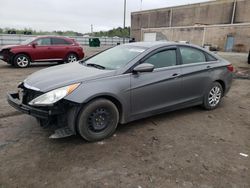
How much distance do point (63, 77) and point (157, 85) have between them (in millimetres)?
1569

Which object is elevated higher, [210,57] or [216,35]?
[216,35]

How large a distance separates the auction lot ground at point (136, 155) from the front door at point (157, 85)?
15.8 inches

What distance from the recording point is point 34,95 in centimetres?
328

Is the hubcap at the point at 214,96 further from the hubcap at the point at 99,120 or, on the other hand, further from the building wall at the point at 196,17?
the building wall at the point at 196,17

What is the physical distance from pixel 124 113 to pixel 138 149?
65cm

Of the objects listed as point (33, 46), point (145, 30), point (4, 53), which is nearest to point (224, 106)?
point (33, 46)

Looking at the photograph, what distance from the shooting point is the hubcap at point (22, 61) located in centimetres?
1028

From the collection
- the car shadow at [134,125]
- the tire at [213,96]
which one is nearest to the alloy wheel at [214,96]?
the tire at [213,96]

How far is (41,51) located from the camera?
10.6m

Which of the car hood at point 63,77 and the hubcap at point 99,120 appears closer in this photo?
the car hood at point 63,77

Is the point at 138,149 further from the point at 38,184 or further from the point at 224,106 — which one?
the point at 224,106

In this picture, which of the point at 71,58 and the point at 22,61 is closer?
the point at 22,61

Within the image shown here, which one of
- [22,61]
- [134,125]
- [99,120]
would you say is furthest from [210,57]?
[22,61]

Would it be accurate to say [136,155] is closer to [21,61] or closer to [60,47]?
[21,61]
